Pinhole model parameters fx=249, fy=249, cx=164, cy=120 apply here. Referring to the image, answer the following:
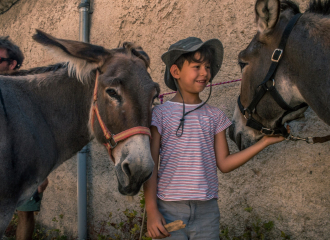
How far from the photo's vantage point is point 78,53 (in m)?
1.71

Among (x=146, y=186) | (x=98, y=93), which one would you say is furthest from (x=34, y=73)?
(x=146, y=186)

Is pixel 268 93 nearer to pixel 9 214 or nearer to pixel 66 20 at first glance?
pixel 9 214

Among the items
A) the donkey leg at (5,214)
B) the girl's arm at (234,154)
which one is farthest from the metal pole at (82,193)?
the girl's arm at (234,154)

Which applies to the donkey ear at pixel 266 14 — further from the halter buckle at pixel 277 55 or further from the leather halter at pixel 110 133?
the leather halter at pixel 110 133

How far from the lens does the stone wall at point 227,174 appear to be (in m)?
2.19

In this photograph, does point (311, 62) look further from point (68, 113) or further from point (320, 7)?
point (68, 113)

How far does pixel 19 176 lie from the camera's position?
1506 mm

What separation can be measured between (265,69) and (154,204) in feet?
3.66

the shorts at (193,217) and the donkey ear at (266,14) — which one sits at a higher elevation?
the donkey ear at (266,14)

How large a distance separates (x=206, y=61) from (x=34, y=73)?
137 cm

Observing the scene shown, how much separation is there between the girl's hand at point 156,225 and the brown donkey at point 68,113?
0.18 metres

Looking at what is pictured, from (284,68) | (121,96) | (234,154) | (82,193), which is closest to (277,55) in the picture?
(284,68)

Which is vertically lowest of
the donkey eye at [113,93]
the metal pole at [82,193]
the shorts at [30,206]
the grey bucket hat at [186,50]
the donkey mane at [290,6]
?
the metal pole at [82,193]

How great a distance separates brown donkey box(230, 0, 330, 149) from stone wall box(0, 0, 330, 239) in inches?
27.2
